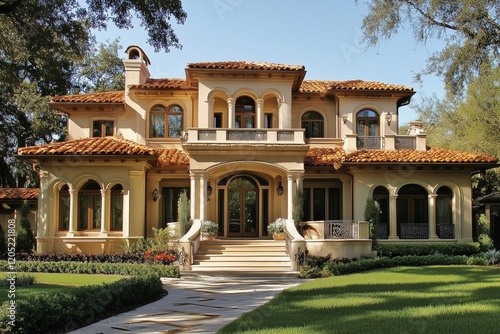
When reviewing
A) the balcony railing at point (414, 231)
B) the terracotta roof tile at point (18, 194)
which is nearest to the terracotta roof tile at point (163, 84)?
the terracotta roof tile at point (18, 194)

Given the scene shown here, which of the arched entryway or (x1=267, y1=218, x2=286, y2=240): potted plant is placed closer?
(x1=267, y1=218, x2=286, y2=240): potted plant

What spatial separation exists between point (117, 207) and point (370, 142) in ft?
41.3

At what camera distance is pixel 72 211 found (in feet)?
75.7

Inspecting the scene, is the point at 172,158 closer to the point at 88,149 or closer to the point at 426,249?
the point at 88,149

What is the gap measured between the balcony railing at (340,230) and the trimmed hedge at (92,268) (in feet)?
21.6

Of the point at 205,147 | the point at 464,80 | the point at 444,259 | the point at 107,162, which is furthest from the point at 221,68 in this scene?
the point at 444,259

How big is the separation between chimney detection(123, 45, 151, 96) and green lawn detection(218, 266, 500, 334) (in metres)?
16.2

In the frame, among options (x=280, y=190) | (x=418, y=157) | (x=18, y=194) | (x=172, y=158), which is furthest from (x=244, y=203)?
(x=18, y=194)

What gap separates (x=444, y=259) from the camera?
2156 cm

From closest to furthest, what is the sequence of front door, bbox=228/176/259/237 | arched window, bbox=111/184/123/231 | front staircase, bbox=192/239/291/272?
front staircase, bbox=192/239/291/272
arched window, bbox=111/184/123/231
front door, bbox=228/176/259/237

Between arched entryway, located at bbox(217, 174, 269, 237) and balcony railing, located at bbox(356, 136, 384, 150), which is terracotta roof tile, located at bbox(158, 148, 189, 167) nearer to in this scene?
arched entryway, located at bbox(217, 174, 269, 237)

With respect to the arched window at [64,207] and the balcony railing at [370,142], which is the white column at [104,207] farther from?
the balcony railing at [370,142]

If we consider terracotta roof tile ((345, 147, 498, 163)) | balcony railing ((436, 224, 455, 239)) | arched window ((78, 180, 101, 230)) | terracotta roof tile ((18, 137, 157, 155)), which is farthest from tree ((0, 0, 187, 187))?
balcony railing ((436, 224, 455, 239))

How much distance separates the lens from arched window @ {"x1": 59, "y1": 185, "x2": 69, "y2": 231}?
23658 millimetres
